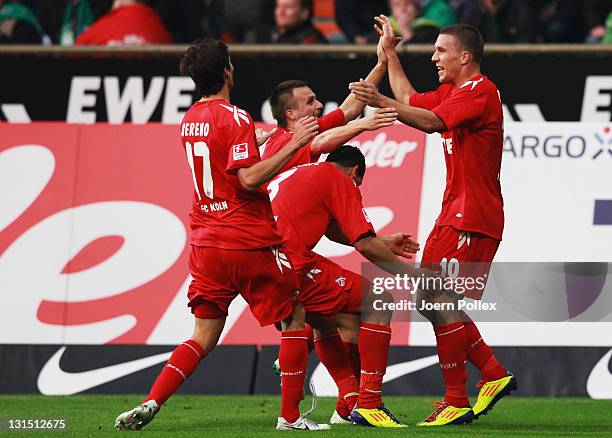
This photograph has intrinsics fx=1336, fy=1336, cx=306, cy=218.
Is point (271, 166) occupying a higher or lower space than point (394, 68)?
lower

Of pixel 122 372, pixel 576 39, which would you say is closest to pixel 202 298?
pixel 122 372

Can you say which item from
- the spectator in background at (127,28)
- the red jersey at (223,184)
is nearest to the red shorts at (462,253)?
the red jersey at (223,184)

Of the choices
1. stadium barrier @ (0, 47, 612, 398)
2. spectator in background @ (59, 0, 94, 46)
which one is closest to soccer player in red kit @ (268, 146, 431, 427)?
stadium barrier @ (0, 47, 612, 398)

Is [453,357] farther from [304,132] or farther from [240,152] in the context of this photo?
[240,152]

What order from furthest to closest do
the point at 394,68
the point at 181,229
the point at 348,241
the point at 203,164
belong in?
the point at 181,229, the point at 394,68, the point at 348,241, the point at 203,164

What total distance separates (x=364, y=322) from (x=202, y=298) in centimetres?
115

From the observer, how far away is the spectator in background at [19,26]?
1332 centimetres

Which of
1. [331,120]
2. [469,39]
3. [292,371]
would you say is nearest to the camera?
[292,371]

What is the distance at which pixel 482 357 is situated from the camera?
875 cm

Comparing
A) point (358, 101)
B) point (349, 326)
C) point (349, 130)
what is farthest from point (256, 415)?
point (358, 101)

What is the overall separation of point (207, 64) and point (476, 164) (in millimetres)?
1876

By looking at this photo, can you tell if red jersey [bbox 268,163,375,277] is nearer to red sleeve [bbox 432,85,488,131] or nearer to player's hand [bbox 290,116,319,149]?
red sleeve [bbox 432,85,488,131]

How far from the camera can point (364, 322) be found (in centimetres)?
845

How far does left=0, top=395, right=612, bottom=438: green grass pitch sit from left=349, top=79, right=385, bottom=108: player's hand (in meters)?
1.92
